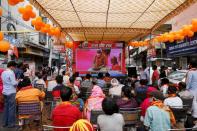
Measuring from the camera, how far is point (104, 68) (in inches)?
818

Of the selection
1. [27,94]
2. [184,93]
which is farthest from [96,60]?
[27,94]

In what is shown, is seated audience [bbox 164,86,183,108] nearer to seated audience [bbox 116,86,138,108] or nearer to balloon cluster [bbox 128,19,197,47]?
seated audience [bbox 116,86,138,108]

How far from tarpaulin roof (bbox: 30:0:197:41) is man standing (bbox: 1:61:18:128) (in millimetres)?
2691

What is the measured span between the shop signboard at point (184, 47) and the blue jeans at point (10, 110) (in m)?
13.8

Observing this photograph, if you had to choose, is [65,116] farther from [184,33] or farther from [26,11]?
[184,33]

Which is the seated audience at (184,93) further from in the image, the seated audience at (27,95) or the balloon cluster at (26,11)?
the balloon cluster at (26,11)

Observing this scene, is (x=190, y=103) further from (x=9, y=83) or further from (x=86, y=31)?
(x=86, y=31)

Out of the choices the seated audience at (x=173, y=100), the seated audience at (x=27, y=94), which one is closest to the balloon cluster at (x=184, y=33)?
the seated audience at (x=173, y=100)

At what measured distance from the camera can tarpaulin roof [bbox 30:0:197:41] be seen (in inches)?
470

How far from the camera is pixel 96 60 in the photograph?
2089cm

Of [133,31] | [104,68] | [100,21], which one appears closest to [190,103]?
[100,21]

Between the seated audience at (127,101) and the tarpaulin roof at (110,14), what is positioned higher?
the tarpaulin roof at (110,14)

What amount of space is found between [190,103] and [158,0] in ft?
14.6

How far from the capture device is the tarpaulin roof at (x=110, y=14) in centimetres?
1194
